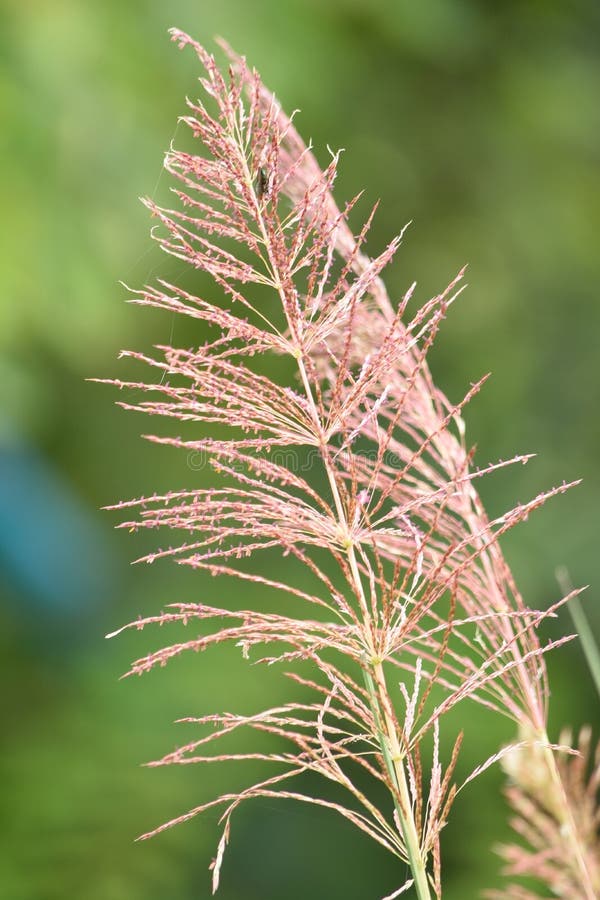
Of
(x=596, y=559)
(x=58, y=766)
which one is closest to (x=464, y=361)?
(x=596, y=559)

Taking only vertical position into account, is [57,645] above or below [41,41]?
below

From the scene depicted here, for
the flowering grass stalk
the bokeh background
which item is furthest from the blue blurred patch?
the flowering grass stalk

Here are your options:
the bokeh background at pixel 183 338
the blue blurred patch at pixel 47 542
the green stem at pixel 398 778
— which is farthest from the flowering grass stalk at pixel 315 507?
the blue blurred patch at pixel 47 542

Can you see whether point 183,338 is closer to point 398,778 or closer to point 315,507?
point 315,507

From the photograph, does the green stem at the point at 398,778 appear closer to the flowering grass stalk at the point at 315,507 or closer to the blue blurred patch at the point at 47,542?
the flowering grass stalk at the point at 315,507

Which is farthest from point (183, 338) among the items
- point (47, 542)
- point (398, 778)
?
point (398, 778)

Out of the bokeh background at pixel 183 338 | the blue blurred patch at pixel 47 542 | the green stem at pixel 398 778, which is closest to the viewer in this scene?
the green stem at pixel 398 778

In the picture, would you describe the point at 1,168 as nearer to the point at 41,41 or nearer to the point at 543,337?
the point at 41,41

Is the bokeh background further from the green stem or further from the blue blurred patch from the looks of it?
the green stem

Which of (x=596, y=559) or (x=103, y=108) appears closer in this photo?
(x=103, y=108)
